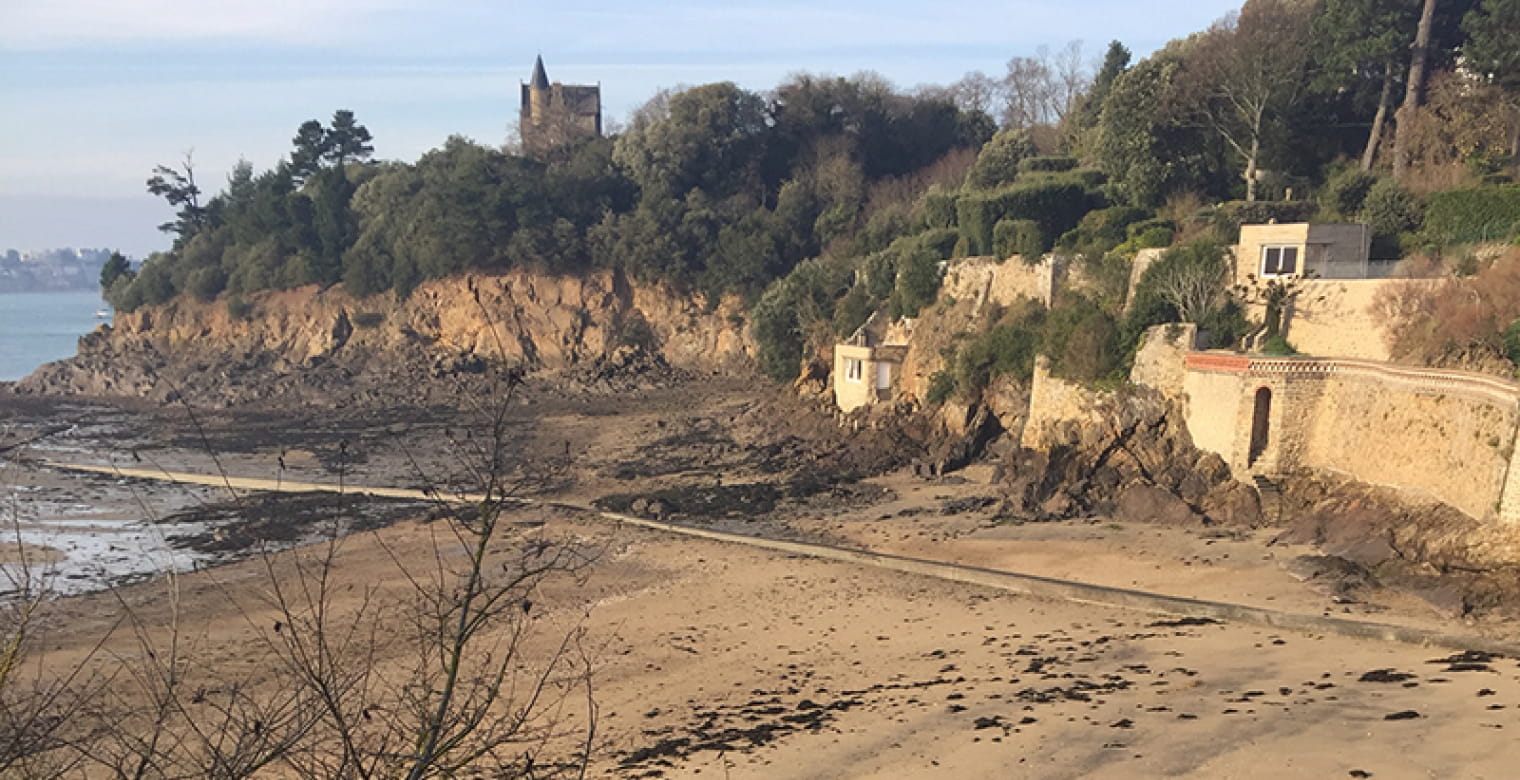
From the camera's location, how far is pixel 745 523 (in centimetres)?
2533

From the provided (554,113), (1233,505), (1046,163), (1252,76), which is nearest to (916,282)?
(1046,163)

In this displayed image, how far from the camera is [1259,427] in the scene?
2289 cm

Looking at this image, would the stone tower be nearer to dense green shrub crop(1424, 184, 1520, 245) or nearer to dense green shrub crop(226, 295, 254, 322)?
dense green shrub crop(226, 295, 254, 322)

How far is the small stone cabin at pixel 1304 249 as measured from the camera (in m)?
24.7

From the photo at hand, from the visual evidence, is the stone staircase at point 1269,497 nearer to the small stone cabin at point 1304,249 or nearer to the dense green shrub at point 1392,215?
the small stone cabin at point 1304,249

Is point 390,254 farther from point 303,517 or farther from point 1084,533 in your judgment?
point 1084,533

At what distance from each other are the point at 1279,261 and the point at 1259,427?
4.86m

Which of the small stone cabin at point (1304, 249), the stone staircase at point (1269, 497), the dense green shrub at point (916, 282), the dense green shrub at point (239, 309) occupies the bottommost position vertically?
the stone staircase at point (1269, 497)

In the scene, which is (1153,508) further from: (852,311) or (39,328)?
(39,328)

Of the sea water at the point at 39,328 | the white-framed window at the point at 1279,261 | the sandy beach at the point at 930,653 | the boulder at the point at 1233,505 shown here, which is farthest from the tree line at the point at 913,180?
the sea water at the point at 39,328

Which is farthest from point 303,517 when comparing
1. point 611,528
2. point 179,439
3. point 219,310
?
point 219,310

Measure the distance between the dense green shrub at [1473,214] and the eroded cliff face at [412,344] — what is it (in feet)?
92.7

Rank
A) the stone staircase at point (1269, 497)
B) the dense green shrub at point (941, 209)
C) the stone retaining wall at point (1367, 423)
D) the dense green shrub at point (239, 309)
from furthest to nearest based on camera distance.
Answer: the dense green shrub at point (239, 309) < the dense green shrub at point (941, 209) < the stone staircase at point (1269, 497) < the stone retaining wall at point (1367, 423)

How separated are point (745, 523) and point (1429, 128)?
22427mm
